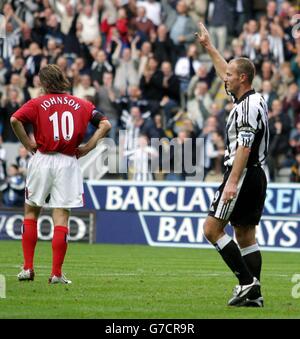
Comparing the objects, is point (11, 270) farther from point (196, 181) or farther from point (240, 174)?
point (196, 181)

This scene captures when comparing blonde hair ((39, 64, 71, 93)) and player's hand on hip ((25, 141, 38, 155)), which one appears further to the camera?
player's hand on hip ((25, 141, 38, 155))

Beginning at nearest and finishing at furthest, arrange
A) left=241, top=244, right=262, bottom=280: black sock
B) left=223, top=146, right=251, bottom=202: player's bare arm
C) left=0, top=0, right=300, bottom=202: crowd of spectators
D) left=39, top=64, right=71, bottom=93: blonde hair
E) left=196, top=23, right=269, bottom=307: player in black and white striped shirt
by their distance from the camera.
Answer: left=223, top=146, right=251, bottom=202: player's bare arm
left=196, top=23, right=269, bottom=307: player in black and white striped shirt
left=241, top=244, right=262, bottom=280: black sock
left=39, top=64, right=71, bottom=93: blonde hair
left=0, top=0, right=300, bottom=202: crowd of spectators

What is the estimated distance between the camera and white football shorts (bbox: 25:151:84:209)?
41.5 ft

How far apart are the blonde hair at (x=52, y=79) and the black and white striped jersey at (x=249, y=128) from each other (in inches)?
102

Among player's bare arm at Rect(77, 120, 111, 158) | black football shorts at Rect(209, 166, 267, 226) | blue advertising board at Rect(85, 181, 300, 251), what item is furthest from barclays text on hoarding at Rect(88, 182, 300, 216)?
black football shorts at Rect(209, 166, 267, 226)

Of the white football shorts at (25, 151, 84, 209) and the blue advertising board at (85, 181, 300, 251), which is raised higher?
the white football shorts at (25, 151, 84, 209)

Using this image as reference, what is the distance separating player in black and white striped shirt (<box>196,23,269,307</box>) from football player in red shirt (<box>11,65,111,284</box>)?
7.92 feet

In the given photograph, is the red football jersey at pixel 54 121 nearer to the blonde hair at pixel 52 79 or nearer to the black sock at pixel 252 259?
the blonde hair at pixel 52 79

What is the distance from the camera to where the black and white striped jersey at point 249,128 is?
1055 cm

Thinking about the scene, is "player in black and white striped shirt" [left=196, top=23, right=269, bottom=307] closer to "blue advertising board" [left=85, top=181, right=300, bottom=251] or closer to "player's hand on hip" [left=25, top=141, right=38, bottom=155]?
"player's hand on hip" [left=25, top=141, right=38, bottom=155]

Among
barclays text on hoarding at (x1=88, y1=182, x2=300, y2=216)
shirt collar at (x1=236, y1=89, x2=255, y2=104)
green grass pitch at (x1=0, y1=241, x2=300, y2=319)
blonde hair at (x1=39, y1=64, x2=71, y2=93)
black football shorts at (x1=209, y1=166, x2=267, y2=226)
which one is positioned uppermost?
blonde hair at (x1=39, y1=64, x2=71, y2=93)

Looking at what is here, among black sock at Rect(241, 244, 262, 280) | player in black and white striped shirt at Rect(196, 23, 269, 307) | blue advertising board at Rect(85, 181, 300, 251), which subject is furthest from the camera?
blue advertising board at Rect(85, 181, 300, 251)

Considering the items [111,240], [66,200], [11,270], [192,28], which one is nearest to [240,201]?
[66,200]
